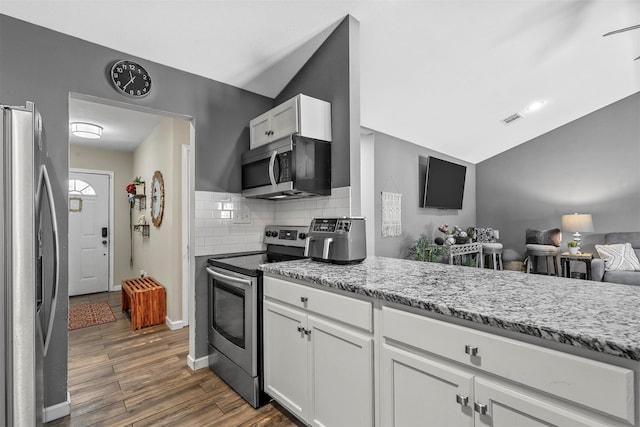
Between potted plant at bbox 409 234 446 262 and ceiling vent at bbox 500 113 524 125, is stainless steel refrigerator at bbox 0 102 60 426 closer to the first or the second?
potted plant at bbox 409 234 446 262

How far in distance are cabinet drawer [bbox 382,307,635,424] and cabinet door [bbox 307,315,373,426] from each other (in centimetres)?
27

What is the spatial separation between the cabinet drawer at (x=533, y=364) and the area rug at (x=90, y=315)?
3.74 m

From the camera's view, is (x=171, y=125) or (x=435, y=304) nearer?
(x=435, y=304)

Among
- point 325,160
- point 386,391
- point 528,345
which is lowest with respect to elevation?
point 386,391

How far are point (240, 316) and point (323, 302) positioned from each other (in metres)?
0.80

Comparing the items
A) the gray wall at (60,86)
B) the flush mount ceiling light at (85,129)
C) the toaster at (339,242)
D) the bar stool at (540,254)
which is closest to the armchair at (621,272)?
the bar stool at (540,254)

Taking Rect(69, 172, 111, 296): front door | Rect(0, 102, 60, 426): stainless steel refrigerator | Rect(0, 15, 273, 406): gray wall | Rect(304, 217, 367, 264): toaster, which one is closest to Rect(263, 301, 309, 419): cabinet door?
Rect(304, 217, 367, 264): toaster

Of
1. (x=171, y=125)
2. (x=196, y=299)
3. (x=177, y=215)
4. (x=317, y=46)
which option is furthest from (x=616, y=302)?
(x=171, y=125)

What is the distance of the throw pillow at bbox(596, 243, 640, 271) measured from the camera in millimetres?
4148

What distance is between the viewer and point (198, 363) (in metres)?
2.49

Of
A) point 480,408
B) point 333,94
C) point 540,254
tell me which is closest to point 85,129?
point 333,94

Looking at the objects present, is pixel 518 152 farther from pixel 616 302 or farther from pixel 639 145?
pixel 616 302

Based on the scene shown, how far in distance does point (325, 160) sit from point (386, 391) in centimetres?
157

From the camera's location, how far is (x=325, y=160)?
2350mm
